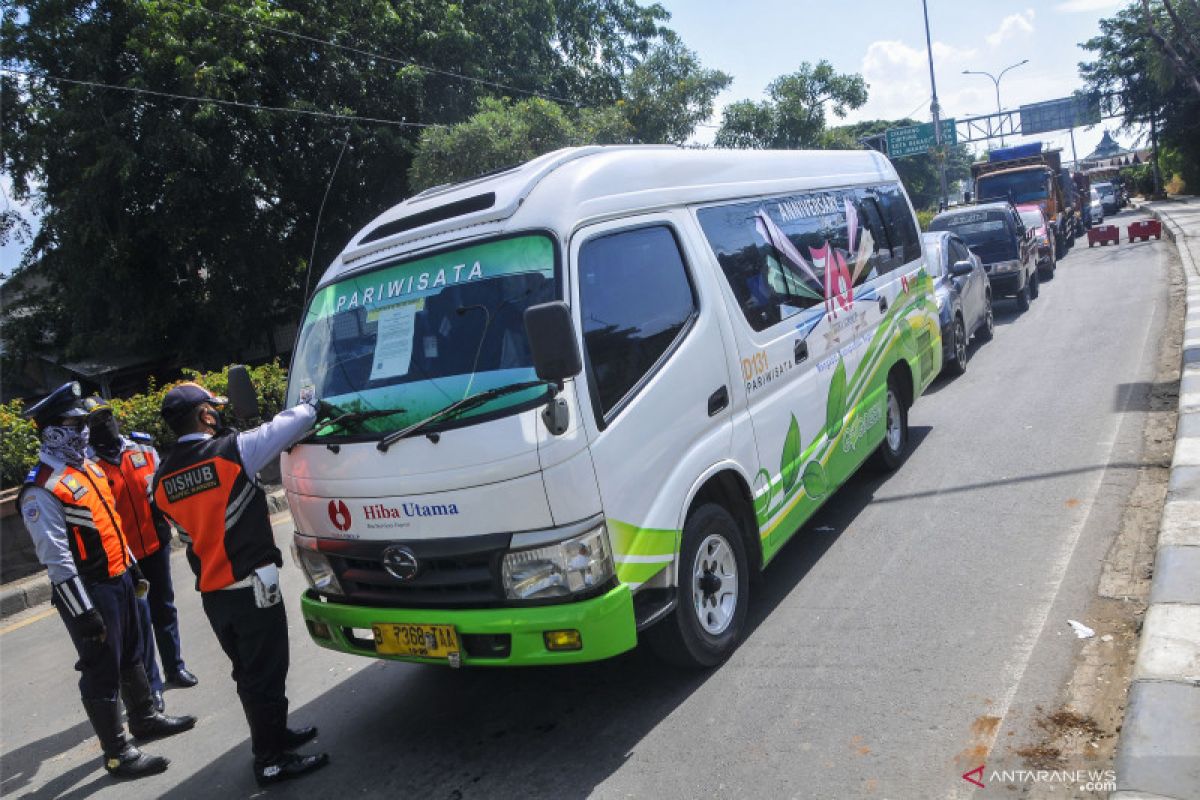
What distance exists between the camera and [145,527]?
529 cm

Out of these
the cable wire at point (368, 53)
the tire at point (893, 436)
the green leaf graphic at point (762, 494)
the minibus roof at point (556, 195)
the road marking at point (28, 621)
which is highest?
the cable wire at point (368, 53)

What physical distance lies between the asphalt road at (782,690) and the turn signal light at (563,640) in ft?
1.85

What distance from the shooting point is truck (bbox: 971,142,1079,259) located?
22375 millimetres

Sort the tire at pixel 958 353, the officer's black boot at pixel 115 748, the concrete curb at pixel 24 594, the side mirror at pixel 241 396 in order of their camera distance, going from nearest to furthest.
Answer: the officer's black boot at pixel 115 748 < the side mirror at pixel 241 396 < the concrete curb at pixel 24 594 < the tire at pixel 958 353

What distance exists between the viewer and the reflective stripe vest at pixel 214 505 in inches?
158

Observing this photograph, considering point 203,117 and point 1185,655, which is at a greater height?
point 203,117

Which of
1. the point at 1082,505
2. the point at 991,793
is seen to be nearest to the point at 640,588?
the point at 991,793

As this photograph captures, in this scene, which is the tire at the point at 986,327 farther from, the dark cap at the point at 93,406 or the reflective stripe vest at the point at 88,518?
the reflective stripe vest at the point at 88,518

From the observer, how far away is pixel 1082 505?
20.0 ft

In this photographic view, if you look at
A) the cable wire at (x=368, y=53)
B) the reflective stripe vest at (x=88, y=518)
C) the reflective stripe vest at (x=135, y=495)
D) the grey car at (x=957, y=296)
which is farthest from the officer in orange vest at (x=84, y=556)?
the cable wire at (x=368, y=53)

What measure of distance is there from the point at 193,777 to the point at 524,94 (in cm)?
2093

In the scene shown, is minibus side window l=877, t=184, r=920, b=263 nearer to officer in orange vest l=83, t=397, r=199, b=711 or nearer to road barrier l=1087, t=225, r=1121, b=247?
officer in orange vest l=83, t=397, r=199, b=711

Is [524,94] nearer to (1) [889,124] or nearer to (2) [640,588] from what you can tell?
(2) [640,588]

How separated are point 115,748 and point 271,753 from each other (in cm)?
94
